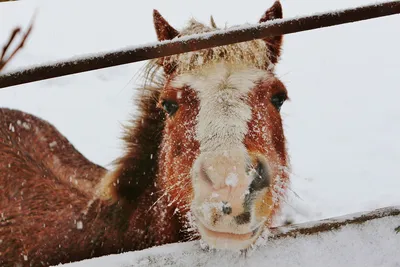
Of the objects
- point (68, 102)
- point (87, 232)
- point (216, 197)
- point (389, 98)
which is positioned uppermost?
point (216, 197)

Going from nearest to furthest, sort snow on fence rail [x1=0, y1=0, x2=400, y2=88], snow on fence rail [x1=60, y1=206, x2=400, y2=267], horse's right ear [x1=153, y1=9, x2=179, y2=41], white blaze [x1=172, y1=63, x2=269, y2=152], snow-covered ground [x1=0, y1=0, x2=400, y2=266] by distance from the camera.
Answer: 1. snow on fence rail [x1=0, y1=0, x2=400, y2=88]
2. snow on fence rail [x1=60, y1=206, x2=400, y2=267]
3. white blaze [x1=172, y1=63, x2=269, y2=152]
4. horse's right ear [x1=153, y1=9, x2=179, y2=41]
5. snow-covered ground [x1=0, y1=0, x2=400, y2=266]

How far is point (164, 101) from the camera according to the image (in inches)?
79.4

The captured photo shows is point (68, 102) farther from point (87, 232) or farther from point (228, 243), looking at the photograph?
point (228, 243)

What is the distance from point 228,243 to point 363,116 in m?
4.65

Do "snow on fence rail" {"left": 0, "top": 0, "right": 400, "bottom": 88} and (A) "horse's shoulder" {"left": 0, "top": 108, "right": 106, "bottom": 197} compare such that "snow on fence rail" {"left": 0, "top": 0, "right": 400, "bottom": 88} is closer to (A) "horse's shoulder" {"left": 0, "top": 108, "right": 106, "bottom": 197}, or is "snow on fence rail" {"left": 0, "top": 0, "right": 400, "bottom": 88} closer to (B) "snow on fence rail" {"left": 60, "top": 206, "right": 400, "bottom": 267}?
(B) "snow on fence rail" {"left": 60, "top": 206, "right": 400, "bottom": 267}

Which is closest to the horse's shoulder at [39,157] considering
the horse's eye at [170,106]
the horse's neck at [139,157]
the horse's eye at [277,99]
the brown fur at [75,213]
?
the brown fur at [75,213]

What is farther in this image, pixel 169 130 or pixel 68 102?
pixel 68 102

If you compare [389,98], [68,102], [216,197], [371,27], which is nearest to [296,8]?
[371,27]

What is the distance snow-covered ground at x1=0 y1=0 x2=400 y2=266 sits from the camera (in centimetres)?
452

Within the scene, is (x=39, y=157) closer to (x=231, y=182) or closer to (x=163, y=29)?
(x=163, y=29)

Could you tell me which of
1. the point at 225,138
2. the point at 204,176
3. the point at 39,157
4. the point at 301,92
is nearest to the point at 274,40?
the point at 225,138

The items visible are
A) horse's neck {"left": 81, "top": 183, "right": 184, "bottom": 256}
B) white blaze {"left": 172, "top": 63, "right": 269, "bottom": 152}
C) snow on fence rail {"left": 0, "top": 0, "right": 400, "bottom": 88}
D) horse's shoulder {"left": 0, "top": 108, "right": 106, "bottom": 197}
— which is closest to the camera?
snow on fence rail {"left": 0, "top": 0, "right": 400, "bottom": 88}

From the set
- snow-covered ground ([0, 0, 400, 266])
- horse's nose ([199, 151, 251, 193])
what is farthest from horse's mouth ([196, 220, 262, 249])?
snow-covered ground ([0, 0, 400, 266])

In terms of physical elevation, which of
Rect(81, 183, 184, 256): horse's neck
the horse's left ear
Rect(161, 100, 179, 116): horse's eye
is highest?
the horse's left ear
